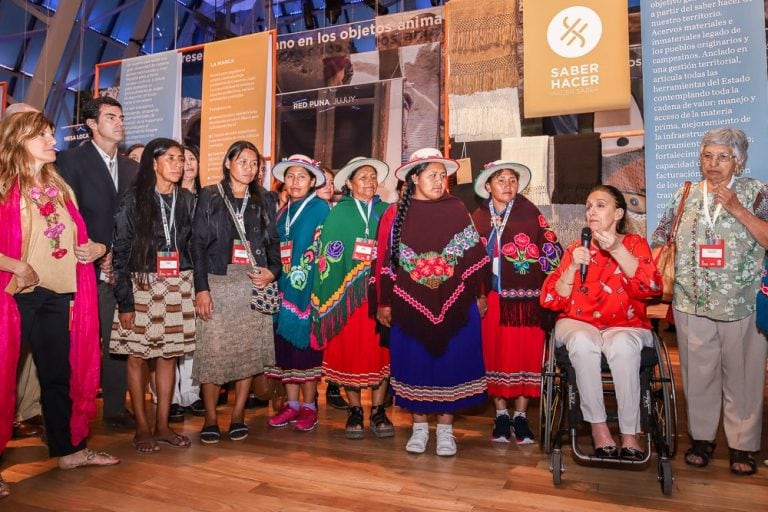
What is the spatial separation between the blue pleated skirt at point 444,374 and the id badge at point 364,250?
0.58 metres

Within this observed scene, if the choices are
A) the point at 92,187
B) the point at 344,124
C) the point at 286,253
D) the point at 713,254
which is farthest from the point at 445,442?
the point at 344,124

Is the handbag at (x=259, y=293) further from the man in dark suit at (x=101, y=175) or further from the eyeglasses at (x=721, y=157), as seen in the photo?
the eyeglasses at (x=721, y=157)

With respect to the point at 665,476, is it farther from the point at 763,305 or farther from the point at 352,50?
the point at 352,50

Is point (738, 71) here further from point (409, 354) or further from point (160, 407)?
point (160, 407)

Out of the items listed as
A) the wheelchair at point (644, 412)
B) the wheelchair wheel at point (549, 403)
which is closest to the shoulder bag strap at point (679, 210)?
the wheelchair at point (644, 412)

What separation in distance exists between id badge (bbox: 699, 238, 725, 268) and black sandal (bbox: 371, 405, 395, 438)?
1.93 metres

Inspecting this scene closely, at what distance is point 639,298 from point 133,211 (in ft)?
Result: 8.75

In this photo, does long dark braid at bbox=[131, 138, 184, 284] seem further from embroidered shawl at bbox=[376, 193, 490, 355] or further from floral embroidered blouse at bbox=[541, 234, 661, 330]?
floral embroidered blouse at bbox=[541, 234, 661, 330]

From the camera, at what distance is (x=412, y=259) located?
3041 millimetres

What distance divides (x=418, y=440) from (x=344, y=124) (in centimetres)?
A: 297

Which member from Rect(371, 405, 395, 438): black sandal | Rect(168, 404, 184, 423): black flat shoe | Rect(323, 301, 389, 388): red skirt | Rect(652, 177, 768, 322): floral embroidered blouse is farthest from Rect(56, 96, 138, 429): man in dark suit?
Rect(652, 177, 768, 322): floral embroidered blouse

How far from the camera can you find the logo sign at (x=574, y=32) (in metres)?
3.83

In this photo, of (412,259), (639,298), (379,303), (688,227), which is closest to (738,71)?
(688,227)

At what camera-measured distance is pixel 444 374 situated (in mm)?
2945
